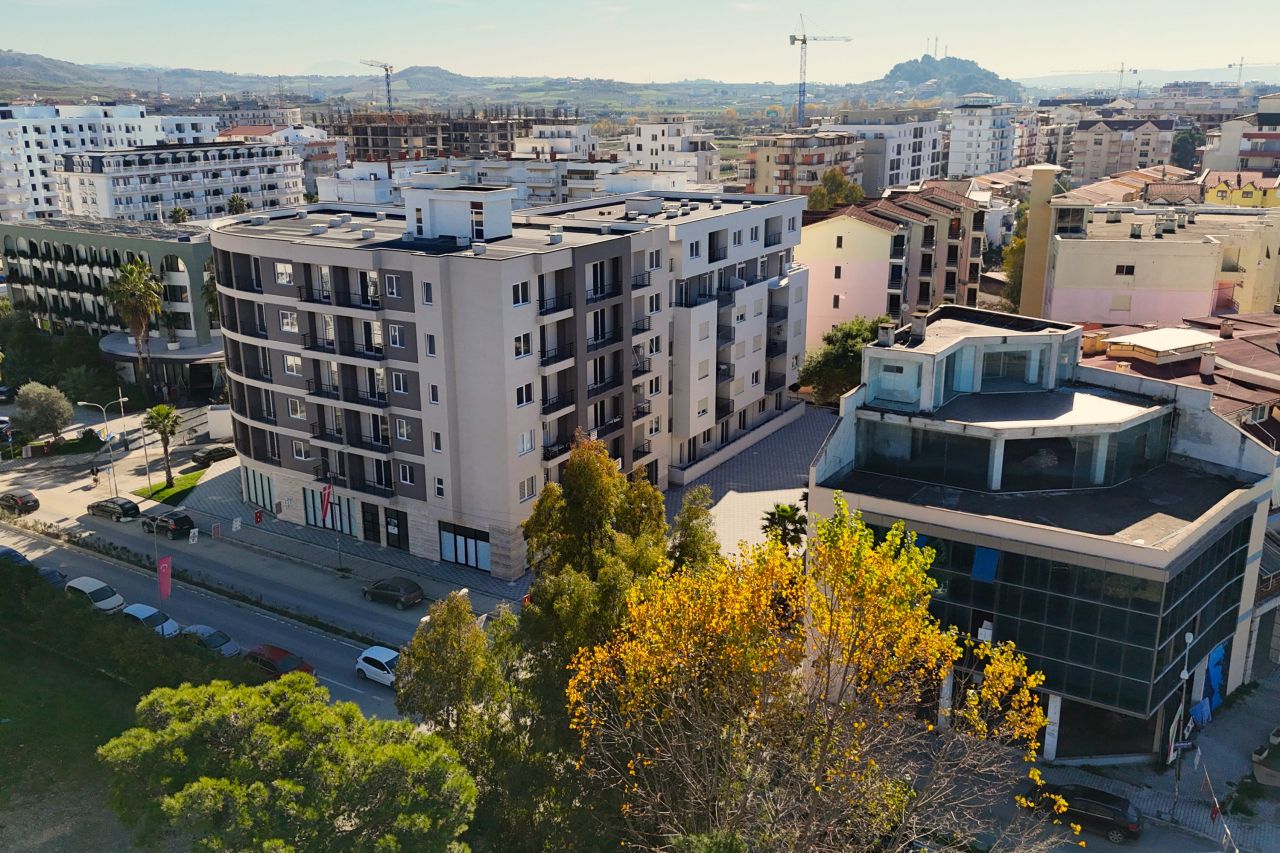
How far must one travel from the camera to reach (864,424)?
4212 cm

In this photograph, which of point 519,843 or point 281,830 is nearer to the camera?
point 281,830

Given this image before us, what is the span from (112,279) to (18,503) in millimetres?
29261

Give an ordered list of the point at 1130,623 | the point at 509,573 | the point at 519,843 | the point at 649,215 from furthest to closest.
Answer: the point at 649,215 < the point at 509,573 < the point at 1130,623 < the point at 519,843

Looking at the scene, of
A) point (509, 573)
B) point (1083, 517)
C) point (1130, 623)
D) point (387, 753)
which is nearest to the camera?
point (387, 753)

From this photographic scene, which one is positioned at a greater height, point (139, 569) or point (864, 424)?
point (864, 424)

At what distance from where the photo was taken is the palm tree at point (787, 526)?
4522 centimetres

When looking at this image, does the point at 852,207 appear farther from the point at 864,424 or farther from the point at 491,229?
the point at 864,424

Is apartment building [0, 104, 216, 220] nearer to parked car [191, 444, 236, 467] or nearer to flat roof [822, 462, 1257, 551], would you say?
parked car [191, 444, 236, 467]

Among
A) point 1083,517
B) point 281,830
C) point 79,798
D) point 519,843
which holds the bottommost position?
point 79,798

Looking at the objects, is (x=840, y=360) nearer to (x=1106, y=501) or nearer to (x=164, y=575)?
(x=1106, y=501)

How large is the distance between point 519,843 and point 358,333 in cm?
3120

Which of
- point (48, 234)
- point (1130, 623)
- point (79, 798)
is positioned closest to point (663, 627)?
point (1130, 623)

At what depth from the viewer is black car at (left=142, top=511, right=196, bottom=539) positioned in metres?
59.2

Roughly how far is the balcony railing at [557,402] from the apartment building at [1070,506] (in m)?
17.1
